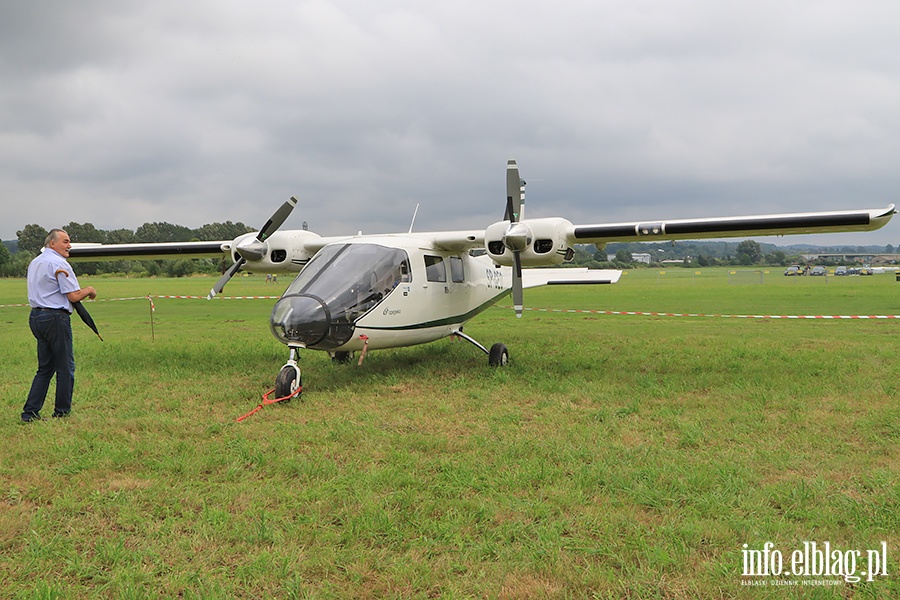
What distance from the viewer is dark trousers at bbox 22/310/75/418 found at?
257 inches

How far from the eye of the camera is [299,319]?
809 cm

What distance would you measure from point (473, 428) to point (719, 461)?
2.44 meters

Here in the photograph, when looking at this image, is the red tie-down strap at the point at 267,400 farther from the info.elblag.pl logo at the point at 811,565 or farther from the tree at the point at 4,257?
the tree at the point at 4,257

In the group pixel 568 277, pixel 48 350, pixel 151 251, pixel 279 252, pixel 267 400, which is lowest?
pixel 267 400

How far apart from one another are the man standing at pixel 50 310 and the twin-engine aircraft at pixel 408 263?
238 cm

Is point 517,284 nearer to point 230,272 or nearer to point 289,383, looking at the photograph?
point 289,383

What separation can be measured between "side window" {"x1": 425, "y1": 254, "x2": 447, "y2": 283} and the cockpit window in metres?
0.66

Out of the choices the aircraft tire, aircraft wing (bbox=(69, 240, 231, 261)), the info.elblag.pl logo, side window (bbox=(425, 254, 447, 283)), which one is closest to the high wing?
side window (bbox=(425, 254, 447, 283))

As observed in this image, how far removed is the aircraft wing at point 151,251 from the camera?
1262 centimetres

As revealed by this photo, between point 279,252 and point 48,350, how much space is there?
17.0ft

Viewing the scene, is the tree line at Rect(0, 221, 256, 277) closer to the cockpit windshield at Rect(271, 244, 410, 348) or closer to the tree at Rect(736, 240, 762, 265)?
the cockpit windshield at Rect(271, 244, 410, 348)

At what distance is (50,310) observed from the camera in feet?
21.5

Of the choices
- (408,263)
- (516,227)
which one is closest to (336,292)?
(408,263)

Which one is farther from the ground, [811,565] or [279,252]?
[279,252]
